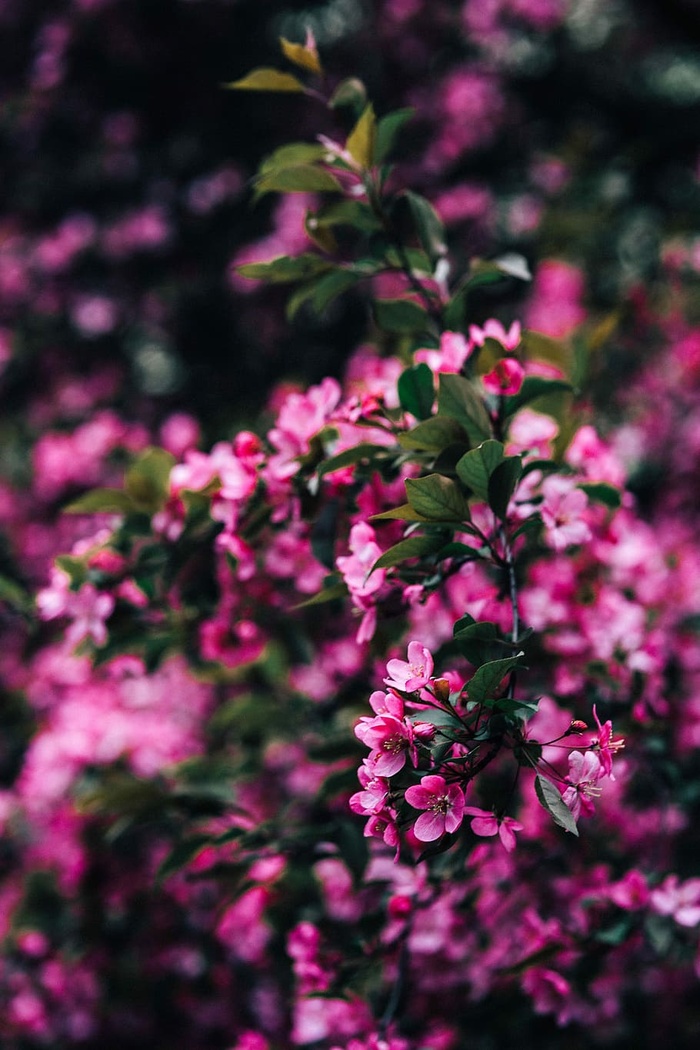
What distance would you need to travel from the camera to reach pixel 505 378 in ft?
3.49

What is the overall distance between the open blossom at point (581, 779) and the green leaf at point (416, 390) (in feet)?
1.49

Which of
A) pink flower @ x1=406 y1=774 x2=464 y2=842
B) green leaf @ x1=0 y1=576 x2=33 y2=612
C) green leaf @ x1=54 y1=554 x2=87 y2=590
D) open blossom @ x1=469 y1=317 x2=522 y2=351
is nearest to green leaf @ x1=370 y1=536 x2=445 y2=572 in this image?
pink flower @ x1=406 y1=774 x2=464 y2=842

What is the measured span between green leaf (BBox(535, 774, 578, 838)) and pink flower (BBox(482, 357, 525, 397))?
1.66 feet

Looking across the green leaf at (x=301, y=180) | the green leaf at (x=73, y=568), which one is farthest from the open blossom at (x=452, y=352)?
the green leaf at (x=73, y=568)

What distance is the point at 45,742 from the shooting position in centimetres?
210

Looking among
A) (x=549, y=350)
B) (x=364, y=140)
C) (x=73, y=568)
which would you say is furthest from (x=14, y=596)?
(x=549, y=350)

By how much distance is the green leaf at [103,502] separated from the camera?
4.27 ft

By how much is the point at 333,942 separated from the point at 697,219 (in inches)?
105

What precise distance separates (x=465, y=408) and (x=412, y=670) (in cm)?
34

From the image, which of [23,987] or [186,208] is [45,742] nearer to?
[23,987]

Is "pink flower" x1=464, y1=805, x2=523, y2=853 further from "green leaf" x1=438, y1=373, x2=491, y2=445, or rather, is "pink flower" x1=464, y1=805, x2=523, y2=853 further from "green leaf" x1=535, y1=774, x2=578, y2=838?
"green leaf" x1=438, y1=373, x2=491, y2=445

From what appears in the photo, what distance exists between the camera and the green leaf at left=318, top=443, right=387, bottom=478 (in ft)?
3.29

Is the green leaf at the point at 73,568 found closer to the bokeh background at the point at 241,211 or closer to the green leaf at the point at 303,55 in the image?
the green leaf at the point at 303,55

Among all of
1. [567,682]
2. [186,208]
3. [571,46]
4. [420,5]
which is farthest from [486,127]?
[567,682]
